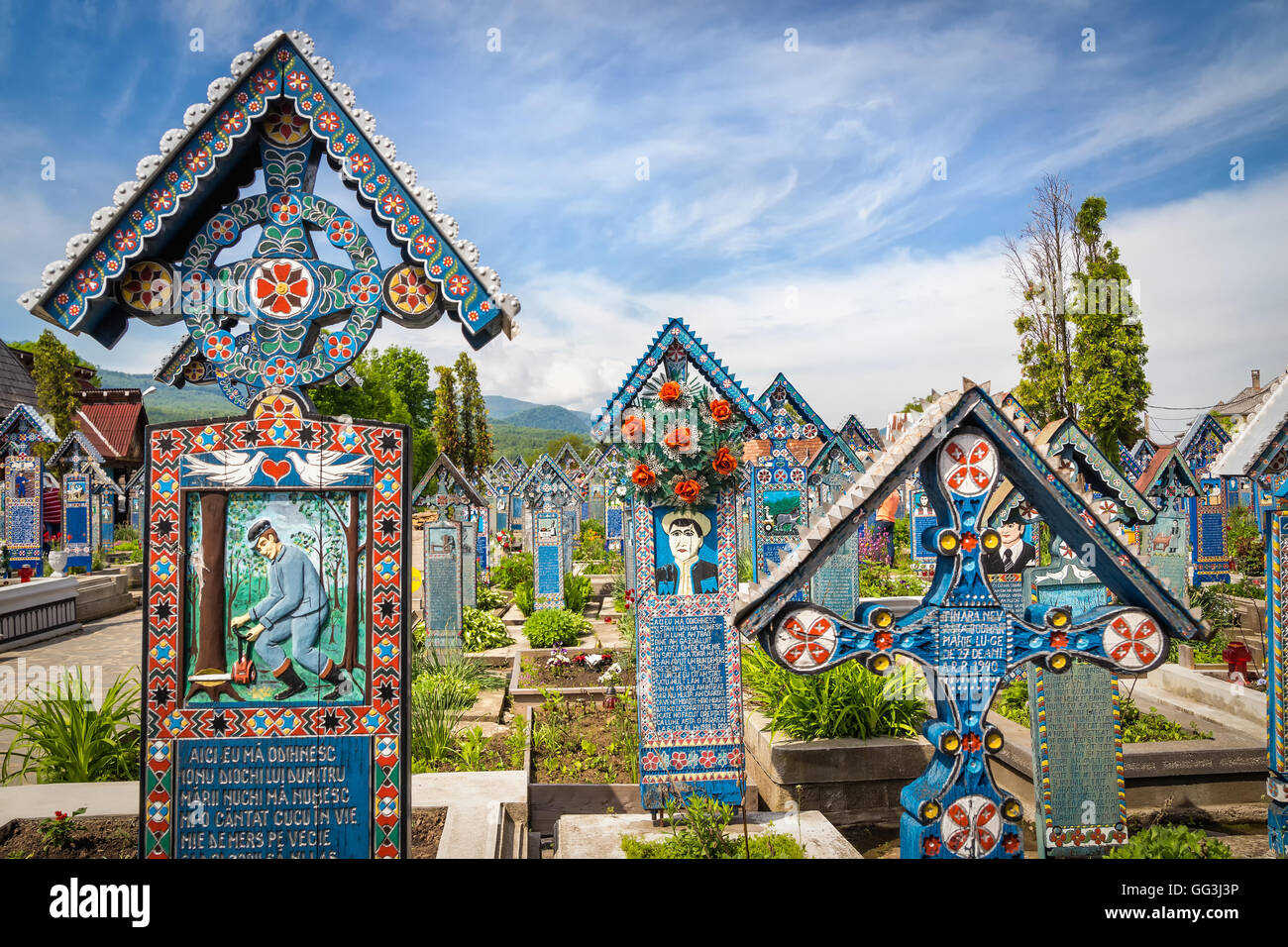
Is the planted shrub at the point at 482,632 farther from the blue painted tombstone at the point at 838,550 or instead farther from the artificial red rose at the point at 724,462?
the artificial red rose at the point at 724,462

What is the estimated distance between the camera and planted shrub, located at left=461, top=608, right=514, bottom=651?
41.3 ft

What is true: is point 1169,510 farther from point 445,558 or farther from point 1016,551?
point 445,558

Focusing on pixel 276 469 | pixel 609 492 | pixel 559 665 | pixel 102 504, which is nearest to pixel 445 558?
pixel 559 665

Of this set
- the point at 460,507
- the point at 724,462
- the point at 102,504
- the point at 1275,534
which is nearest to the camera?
the point at 1275,534

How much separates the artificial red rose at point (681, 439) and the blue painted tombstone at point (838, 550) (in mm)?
1663

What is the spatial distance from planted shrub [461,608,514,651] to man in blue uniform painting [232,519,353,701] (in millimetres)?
8680

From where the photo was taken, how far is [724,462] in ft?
20.9

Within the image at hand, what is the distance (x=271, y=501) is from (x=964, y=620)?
11.8 feet

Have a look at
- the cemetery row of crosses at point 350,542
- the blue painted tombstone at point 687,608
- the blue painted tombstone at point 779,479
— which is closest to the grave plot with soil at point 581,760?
the blue painted tombstone at point 687,608

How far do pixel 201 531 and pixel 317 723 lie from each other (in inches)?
46.6

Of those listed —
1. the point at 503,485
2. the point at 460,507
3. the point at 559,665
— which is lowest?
the point at 559,665

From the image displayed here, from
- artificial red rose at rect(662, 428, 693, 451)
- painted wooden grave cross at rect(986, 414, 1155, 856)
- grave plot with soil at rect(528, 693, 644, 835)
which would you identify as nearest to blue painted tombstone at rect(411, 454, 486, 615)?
grave plot with soil at rect(528, 693, 644, 835)

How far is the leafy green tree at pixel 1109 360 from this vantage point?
1905 centimetres
